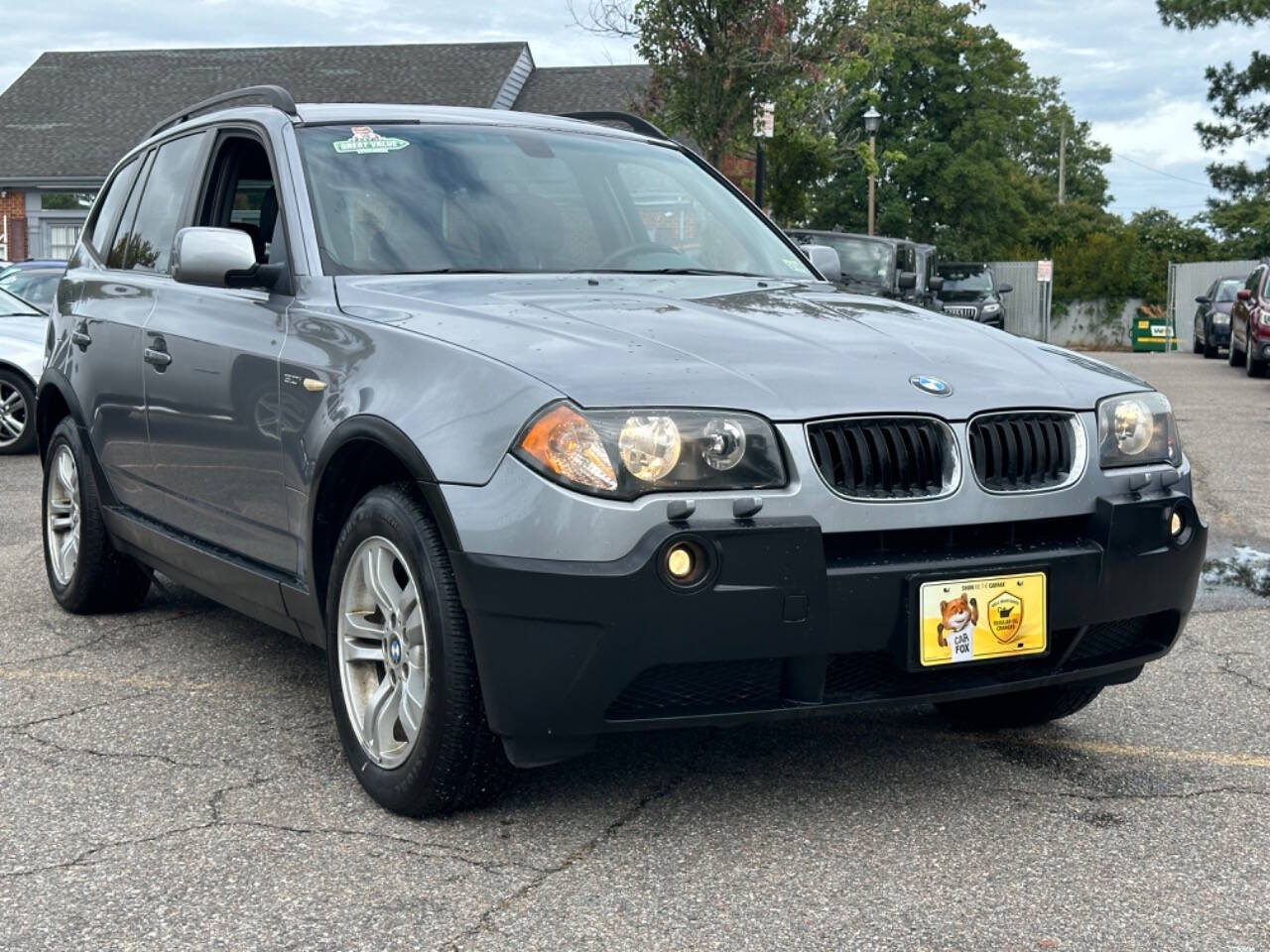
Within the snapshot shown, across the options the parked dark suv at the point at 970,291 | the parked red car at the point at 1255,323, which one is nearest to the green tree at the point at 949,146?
the parked dark suv at the point at 970,291

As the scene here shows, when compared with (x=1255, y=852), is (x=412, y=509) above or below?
above

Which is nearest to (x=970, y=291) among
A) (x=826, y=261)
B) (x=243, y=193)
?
(x=826, y=261)

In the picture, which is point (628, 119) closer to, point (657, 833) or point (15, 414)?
point (657, 833)

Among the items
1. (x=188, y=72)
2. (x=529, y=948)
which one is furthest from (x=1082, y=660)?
(x=188, y=72)

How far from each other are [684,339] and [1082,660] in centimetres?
117

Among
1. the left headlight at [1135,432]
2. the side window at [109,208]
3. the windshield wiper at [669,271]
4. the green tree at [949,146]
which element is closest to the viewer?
the left headlight at [1135,432]

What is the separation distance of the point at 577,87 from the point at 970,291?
41.8ft

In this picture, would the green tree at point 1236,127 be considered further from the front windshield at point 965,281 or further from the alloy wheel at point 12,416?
the alloy wheel at point 12,416

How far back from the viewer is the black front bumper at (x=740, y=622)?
337cm

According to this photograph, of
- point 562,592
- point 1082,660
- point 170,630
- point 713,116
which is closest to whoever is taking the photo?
point 562,592

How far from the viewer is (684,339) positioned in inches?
152

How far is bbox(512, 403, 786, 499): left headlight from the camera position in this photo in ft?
11.2

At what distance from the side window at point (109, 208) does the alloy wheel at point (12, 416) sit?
644cm

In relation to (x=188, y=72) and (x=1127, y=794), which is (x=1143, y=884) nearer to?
(x=1127, y=794)
